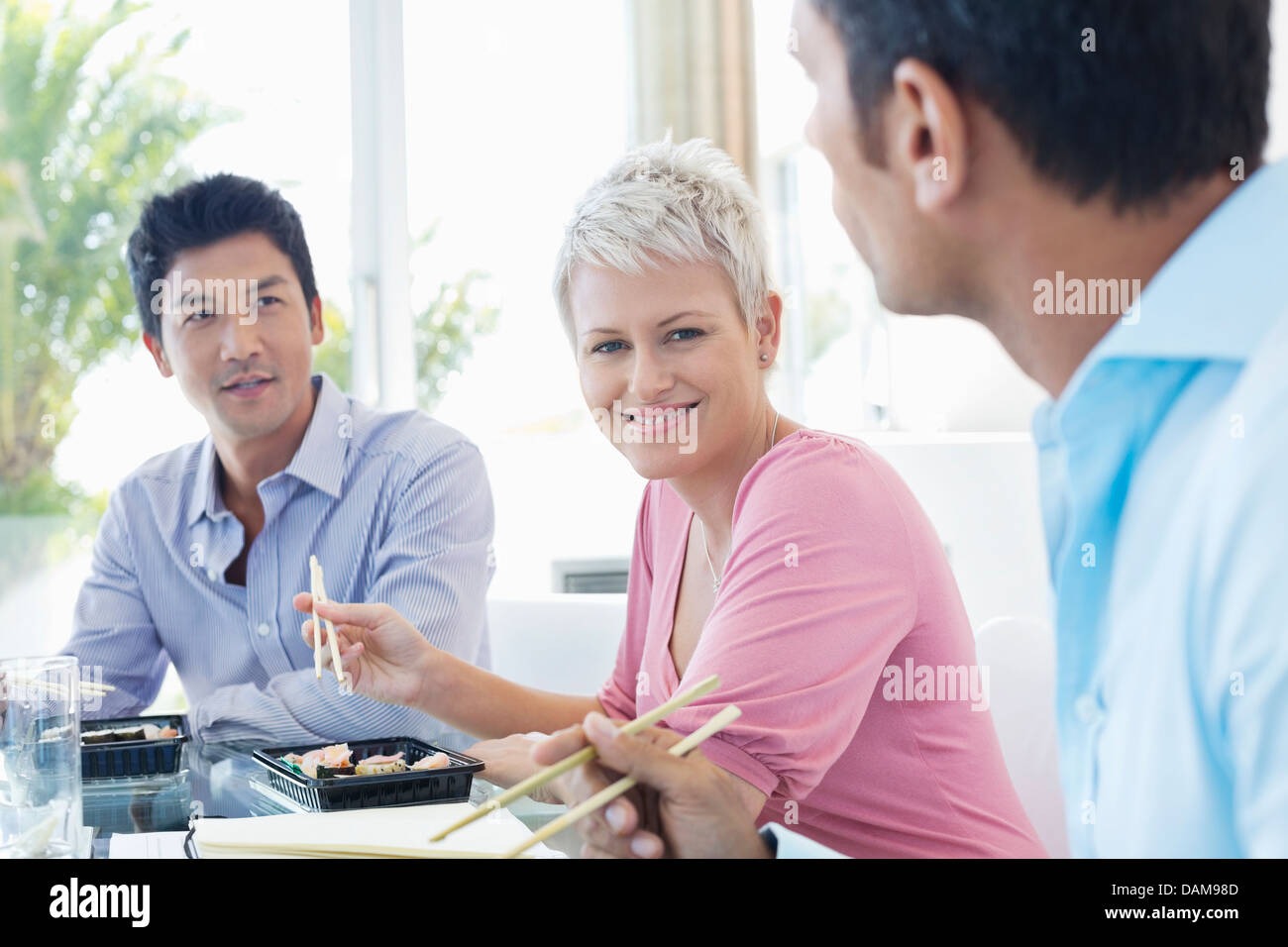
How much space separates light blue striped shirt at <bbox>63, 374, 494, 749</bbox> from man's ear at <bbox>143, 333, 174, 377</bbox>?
0.62 ft

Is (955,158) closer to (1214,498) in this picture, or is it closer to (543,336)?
(1214,498)

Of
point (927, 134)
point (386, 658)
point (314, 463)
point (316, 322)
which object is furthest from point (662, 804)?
point (316, 322)

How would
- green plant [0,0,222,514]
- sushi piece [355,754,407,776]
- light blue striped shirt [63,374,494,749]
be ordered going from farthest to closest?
green plant [0,0,222,514] → light blue striped shirt [63,374,494,749] → sushi piece [355,754,407,776]

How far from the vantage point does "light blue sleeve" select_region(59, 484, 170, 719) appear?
1.96 m

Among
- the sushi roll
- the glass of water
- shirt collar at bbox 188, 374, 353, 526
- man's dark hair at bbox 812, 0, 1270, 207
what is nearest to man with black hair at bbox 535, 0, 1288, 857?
man's dark hair at bbox 812, 0, 1270, 207

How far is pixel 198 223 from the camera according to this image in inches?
81.0

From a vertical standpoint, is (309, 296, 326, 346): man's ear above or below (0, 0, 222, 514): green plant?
below

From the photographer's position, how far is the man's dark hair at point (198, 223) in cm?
206

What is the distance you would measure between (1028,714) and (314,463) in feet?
4.04

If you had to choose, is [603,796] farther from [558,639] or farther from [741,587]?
[558,639]

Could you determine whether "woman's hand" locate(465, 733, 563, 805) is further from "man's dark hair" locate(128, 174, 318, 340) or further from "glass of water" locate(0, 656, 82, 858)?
"man's dark hair" locate(128, 174, 318, 340)

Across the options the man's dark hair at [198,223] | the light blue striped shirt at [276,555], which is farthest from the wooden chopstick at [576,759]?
the man's dark hair at [198,223]

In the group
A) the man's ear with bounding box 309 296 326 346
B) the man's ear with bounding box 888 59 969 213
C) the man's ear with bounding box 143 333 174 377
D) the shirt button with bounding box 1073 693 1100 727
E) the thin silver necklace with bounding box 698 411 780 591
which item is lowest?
the shirt button with bounding box 1073 693 1100 727
